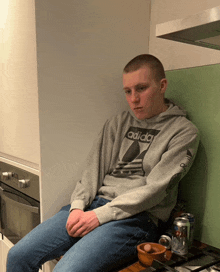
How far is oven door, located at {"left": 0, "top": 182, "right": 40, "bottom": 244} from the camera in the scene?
4.61 feet

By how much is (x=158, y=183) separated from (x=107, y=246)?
302mm

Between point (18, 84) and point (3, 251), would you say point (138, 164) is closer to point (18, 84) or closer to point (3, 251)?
point (18, 84)

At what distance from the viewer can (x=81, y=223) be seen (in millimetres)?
1083

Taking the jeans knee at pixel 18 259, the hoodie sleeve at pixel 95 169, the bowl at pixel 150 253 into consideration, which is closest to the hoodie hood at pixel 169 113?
the hoodie sleeve at pixel 95 169

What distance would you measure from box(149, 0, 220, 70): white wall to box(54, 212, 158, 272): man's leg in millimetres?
746

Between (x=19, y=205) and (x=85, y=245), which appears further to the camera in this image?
(x=19, y=205)

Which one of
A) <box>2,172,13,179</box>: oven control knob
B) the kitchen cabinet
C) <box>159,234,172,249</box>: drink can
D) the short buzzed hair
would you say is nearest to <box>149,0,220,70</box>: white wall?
the short buzzed hair

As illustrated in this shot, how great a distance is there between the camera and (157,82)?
1213mm

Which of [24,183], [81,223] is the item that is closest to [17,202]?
[24,183]

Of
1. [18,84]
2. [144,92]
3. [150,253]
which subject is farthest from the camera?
[18,84]

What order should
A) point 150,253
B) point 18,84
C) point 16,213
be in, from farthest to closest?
point 16,213 < point 18,84 < point 150,253

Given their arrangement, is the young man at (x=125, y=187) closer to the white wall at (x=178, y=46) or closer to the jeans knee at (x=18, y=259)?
the jeans knee at (x=18, y=259)

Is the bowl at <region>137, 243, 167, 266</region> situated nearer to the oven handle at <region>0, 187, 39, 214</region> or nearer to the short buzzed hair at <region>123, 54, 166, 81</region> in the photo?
the oven handle at <region>0, 187, 39, 214</region>

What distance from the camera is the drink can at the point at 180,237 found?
1.07 m
